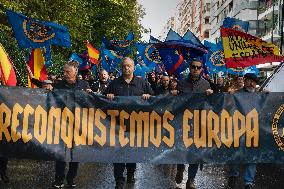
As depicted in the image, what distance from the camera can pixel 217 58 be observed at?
51.1 ft

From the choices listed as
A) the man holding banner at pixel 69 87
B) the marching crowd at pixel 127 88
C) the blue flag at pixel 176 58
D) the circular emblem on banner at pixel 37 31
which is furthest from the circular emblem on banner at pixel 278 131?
Result: the blue flag at pixel 176 58

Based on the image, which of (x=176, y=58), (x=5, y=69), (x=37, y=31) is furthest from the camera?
(x=176, y=58)

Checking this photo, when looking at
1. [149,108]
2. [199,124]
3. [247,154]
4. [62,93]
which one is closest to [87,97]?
[62,93]

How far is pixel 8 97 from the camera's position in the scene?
273 inches

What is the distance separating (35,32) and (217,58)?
7.52 meters

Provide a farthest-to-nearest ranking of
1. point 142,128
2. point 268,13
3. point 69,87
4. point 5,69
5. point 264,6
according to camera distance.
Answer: point 264,6 < point 268,13 < point 5,69 < point 69,87 < point 142,128

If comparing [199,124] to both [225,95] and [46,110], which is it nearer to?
[225,95]

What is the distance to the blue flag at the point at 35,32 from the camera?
30.1 ft

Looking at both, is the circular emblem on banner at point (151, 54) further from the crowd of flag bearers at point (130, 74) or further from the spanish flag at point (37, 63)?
the spanish flag at point (37, 63)

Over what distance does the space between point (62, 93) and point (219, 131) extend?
211 cm

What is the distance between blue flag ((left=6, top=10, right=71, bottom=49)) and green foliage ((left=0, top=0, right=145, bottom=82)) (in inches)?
206

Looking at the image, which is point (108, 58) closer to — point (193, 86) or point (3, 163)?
point (3, 163)

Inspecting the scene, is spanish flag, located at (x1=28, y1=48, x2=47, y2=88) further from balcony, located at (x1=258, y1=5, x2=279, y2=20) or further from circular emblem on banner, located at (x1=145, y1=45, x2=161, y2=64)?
balcony, located at (x1=258, y1=5, x2=279, y2=20)

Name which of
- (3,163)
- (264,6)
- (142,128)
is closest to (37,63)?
(3,163)
